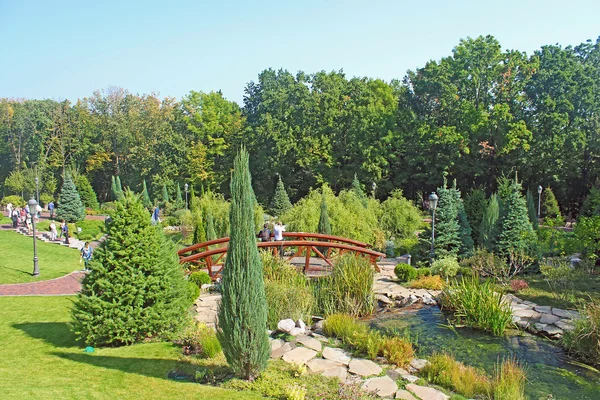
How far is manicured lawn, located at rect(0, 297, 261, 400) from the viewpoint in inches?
237

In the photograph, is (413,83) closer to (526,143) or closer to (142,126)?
(526,143)

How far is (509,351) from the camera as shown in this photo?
8.78m

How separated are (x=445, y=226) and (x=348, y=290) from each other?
576 centimetres

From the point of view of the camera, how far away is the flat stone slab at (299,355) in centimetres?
745

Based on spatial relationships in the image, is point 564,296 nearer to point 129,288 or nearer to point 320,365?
point 320,365

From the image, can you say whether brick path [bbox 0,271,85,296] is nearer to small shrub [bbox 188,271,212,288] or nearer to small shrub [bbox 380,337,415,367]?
small shrub [bbox 188,271,212,288]

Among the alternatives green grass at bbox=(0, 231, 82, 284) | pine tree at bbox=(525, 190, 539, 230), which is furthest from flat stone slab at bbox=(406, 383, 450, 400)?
pine tree at bbox=(525, 190, 539, 230)

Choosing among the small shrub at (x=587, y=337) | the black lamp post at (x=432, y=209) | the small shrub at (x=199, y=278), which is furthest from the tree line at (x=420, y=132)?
the small shrub at (x=199, y=278)

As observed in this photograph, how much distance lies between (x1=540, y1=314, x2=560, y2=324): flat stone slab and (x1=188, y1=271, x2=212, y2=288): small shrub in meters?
8.48

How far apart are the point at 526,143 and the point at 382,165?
29.7 feet

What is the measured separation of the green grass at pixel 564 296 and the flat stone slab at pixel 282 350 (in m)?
6.80

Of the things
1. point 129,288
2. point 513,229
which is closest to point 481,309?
point 513,229

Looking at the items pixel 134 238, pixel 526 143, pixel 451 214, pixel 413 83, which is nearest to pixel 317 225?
pixel 451 214

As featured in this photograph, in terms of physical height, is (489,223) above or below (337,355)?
above
